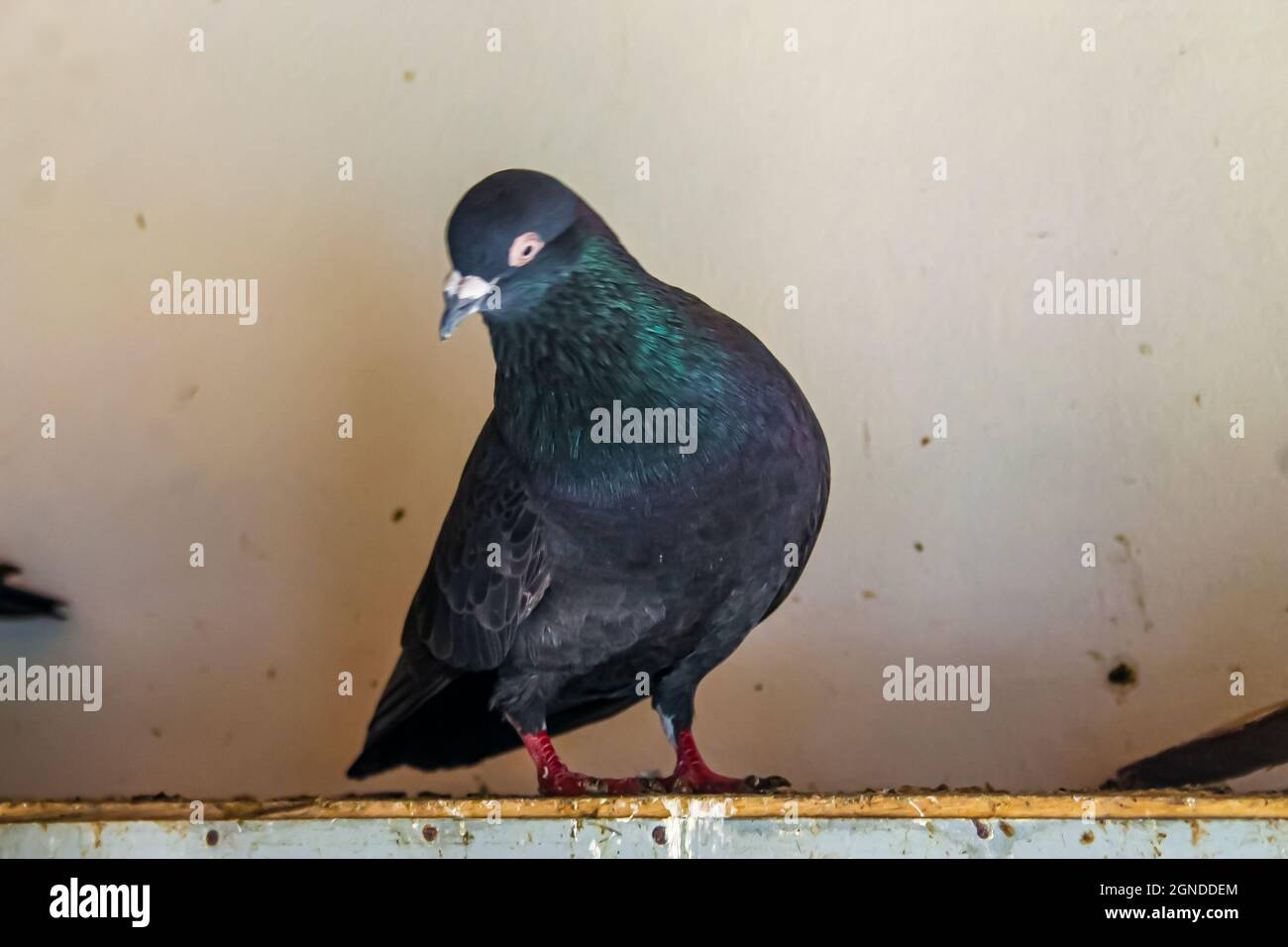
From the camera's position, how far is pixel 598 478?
5.24 ft

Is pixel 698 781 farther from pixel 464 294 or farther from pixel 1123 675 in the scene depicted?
pixel 1123 675

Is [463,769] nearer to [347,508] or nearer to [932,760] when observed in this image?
[347,508]

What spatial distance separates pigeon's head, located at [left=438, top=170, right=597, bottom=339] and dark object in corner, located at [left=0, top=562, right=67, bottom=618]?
124 cm

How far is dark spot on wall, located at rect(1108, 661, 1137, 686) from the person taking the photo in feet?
7.44

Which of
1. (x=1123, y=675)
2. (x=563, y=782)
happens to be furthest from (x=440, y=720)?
(x=1123, y=675)

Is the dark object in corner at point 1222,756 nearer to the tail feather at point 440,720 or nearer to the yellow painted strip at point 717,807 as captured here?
the yellow painted strip at point 717,807

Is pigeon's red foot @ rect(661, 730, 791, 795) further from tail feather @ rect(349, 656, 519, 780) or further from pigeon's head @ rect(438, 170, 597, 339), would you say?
pigeon's head @ rect(438, 170, 597, 339)

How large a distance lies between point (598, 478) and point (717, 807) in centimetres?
46

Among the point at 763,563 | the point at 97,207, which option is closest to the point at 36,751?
the point at 97,207

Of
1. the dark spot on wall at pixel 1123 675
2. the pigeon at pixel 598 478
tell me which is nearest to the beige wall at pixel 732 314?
the dark spot on wall at pixel 1123 675

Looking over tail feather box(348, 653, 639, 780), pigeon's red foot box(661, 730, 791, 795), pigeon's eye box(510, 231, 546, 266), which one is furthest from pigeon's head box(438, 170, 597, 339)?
pigeon's red foot box(661, 730, 791, 795)

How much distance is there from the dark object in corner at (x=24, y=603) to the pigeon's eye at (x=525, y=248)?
4.33 ft

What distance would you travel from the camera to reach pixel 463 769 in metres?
2.32
